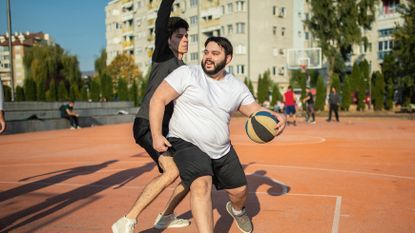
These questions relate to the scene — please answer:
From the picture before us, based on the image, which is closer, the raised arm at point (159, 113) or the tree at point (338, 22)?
the raised arm at point (159, 113)

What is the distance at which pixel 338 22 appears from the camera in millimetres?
46781

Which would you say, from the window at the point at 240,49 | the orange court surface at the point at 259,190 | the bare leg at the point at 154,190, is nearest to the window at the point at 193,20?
the window at the point at 240,49

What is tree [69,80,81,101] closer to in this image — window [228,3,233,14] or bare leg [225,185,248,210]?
window [228,3,233,14]

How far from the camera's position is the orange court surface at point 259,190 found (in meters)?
5.07

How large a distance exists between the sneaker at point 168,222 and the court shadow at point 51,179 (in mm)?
2904

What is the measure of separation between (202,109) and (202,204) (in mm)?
877

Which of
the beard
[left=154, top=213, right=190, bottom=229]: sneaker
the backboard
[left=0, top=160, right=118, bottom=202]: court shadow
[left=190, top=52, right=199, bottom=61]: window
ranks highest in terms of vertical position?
[left=190, top=52, right=199, bottom=61]: window

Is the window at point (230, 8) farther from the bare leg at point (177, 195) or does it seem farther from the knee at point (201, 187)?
the knee at point (201, 187)

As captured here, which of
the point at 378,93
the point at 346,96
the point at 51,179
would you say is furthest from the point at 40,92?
the point at 51,179

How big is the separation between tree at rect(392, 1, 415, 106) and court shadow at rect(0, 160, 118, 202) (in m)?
29.3

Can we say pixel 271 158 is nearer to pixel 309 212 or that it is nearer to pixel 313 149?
pixel 313 149

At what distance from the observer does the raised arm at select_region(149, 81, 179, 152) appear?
152 inches

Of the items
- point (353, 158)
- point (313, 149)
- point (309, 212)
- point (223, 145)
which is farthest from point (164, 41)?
point (313, 149)

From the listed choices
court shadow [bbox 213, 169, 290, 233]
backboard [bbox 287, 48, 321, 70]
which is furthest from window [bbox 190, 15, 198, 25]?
court shadow [bbox 213, 169, 290, 233]
